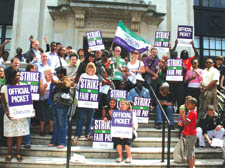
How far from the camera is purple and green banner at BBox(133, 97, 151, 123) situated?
6.89 meters

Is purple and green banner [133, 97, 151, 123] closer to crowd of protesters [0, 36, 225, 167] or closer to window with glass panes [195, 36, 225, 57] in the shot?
crowd of protesters [0, 36, 225, 167]

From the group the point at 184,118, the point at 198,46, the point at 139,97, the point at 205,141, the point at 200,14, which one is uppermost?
the point at 200,14

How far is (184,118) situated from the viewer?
5.58 metres

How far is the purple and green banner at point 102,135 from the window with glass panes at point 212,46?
9.97 meters

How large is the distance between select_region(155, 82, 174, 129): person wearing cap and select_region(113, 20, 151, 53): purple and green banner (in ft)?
7.55

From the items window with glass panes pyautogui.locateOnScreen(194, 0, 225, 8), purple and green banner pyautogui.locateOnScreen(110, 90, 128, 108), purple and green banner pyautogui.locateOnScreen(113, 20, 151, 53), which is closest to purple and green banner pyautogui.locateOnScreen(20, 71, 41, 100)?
purple and green banner pyautogui.locateOnScreen(110, 90, 128, 108)

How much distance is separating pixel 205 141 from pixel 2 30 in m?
11.7

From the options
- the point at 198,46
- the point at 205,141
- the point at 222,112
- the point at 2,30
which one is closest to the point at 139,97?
the point at 205,141

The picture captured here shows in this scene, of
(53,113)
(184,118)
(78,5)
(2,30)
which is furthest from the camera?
(2,30)

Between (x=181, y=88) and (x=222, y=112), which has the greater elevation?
(x=181, y=88)

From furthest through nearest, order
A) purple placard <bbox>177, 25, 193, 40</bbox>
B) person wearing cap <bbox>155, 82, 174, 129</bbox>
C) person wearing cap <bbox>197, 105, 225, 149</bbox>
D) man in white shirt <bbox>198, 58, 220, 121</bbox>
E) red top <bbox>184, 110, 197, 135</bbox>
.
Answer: purple placard <bbox>177, 25, 193, 40</bbox>, man in white shirt <bbox>198, 58, 220, 121</bbox>, person wearing cap <bbox>155, 82, 174, 129</bbox>, person wearing cap <bbox>197, 105, 225, 149</bbox>, red top <bbox>184, 110, 197, 135</bbox>

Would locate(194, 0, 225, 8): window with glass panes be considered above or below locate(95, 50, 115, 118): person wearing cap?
above

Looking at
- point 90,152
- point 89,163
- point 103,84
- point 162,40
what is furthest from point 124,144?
point 162,40

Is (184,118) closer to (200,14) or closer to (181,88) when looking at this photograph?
(181,88)
